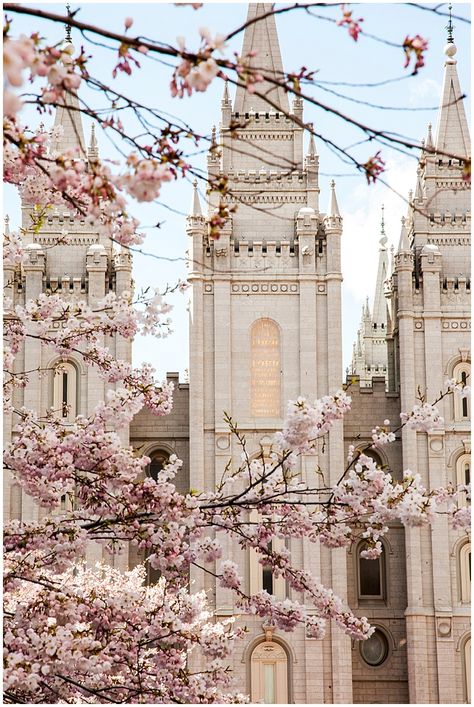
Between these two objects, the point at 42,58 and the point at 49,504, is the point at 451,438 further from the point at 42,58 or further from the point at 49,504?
the point at 42,58

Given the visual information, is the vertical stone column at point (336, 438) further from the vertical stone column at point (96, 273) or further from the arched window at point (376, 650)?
the vertical stone column at point (96, 273)

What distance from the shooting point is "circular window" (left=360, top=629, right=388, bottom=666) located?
1526 inches

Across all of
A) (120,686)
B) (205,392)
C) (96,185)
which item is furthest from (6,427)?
(96,185)

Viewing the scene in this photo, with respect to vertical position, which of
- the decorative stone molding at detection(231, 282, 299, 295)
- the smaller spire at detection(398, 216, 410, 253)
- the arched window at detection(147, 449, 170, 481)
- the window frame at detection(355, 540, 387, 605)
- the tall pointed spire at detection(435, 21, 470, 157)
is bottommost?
the window frame at detection(355, 540, 387, 605)

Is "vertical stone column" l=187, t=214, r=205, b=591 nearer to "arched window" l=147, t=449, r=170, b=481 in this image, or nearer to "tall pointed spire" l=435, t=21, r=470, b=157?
"arched window" l=147, t=449, r=170, b=481

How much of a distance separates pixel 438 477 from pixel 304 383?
15.3 ft

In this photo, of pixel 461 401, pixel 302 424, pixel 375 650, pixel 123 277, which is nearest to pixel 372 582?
pixel 375 650

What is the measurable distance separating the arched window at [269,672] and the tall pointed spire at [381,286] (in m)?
31.3

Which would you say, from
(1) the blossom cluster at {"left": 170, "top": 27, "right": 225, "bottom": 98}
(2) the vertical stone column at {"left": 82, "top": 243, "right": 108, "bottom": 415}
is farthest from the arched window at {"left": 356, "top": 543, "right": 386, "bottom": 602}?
(1) the blossom cluster at {"left": 170, "top": 27, "right": 225, "bottom": 98}

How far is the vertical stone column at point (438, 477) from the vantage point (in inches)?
A: 1453

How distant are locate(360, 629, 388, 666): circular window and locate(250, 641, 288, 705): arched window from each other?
10.4 feet

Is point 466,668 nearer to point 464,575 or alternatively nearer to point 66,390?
point 464,575

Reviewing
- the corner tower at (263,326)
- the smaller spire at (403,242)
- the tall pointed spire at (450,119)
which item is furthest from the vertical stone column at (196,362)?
the tall pointed spire at (450,119)

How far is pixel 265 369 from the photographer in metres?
38.8
